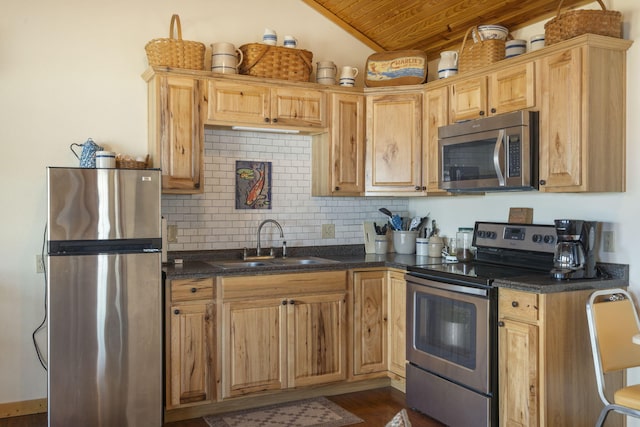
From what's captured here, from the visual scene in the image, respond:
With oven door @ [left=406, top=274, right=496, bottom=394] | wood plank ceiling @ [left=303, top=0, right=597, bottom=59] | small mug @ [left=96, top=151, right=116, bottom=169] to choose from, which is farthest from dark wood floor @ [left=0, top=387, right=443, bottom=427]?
wood plank ceiling @ [left=303, top=0, right=597, bottom=59]

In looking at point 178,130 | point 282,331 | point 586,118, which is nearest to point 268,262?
point 282,331

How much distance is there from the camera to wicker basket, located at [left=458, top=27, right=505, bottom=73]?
12.0 ft

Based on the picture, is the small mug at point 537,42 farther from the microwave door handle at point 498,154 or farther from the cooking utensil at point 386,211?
the cooking utensil at point 386,211

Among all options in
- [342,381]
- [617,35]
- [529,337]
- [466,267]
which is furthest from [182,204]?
[617,35]

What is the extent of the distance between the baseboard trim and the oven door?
2.30 meters

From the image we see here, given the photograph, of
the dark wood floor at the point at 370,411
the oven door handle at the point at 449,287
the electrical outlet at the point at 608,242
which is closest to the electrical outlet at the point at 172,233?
the dark wood floor at the point at 370,411

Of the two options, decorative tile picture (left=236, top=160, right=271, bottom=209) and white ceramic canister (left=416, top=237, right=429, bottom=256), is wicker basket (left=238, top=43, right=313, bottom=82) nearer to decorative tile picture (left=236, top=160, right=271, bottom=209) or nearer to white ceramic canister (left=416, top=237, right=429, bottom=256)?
decorative tile picture (left=236, top=160, right=271, bottom=209)

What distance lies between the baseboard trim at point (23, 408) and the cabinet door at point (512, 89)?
10.8 ft

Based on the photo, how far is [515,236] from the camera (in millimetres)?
3676

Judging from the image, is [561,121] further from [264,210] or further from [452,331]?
[264,210]

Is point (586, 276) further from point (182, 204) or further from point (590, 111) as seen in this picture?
point (182, 204)

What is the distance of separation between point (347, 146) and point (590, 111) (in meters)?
1.72

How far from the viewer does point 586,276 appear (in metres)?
3.10

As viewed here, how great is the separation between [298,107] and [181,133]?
2.75 ft
